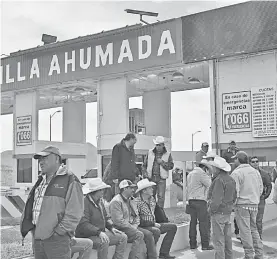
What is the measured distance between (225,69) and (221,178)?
6.02 meters

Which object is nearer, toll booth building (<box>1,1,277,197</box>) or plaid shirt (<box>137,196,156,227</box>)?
plaid shirt (<box>137,196,156,227</box>)

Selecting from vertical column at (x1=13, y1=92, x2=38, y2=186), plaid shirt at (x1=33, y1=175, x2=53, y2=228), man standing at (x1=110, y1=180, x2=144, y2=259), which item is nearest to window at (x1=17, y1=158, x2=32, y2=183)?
vertical column at (x1=13, y1=92, x2=38, y2=186)

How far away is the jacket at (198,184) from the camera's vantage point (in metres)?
7.75

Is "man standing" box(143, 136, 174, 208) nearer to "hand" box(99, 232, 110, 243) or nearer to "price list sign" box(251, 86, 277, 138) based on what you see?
"hand" box(99, 232, 110, 243)

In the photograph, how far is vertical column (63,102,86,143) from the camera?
21.2 meters

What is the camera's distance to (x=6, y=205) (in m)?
14.4

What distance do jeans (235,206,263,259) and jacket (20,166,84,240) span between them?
364 cm

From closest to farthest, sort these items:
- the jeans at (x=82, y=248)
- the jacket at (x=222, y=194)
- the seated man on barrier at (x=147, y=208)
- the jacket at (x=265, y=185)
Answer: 1. the jeans at (x=82, y=248)
2. the jacket at (x=222, y=194)
3. the seated man on barrier at (x=147, y=208)
4. the jacket at (x=265, y=185)

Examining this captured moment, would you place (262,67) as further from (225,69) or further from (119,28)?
(119,28)

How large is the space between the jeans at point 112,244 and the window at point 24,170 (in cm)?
1146

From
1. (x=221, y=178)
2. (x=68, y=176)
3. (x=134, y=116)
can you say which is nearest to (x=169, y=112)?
(x=134, y=116)

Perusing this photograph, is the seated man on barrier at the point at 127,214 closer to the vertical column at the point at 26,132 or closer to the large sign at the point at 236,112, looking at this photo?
the large sign at the point at 236,112

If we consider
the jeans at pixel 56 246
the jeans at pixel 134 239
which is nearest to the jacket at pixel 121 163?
the jeans at pixel 134 239

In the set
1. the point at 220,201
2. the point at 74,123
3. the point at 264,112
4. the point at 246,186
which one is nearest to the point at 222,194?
the point at 220,201
